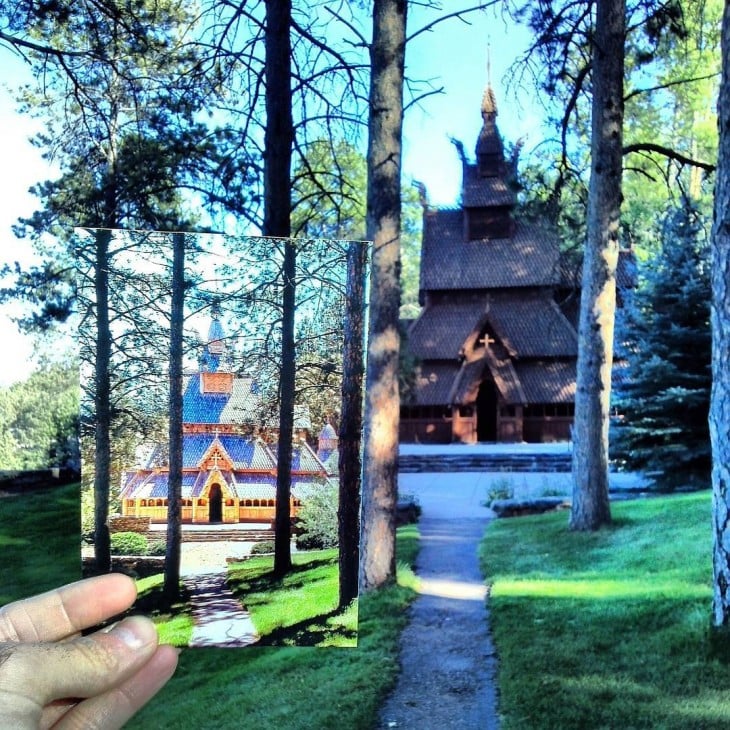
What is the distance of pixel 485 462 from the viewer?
8.57 feet

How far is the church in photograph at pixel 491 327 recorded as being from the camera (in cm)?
253

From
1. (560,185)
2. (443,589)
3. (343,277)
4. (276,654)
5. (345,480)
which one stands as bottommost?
(276,654)

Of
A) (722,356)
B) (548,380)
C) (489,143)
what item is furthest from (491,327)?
(722,356)

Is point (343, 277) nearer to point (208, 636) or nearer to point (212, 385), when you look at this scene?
point (212, 385)

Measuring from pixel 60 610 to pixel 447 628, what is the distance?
5.60 ft

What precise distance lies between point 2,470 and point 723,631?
7.12ft

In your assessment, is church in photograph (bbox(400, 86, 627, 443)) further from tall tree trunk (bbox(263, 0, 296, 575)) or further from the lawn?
the lawn

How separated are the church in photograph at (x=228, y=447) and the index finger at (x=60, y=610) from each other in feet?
2.05

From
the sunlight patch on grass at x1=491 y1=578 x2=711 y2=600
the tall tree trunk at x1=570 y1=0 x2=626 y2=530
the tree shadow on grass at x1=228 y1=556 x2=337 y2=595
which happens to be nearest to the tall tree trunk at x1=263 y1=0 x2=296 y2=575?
the tall tree trunk at x1=570 y1=0 x2=626 y2=530

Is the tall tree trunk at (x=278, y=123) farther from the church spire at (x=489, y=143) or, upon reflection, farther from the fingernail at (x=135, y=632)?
the fingernail at (x=135, y=632)

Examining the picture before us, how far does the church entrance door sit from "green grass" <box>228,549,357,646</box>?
1.26 metres

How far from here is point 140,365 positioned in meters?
1.34

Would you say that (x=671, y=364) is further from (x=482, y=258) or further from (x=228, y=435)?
(x=228, y=435)

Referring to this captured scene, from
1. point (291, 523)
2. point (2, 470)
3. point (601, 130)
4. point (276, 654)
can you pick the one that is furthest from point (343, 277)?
point (2, 470)
